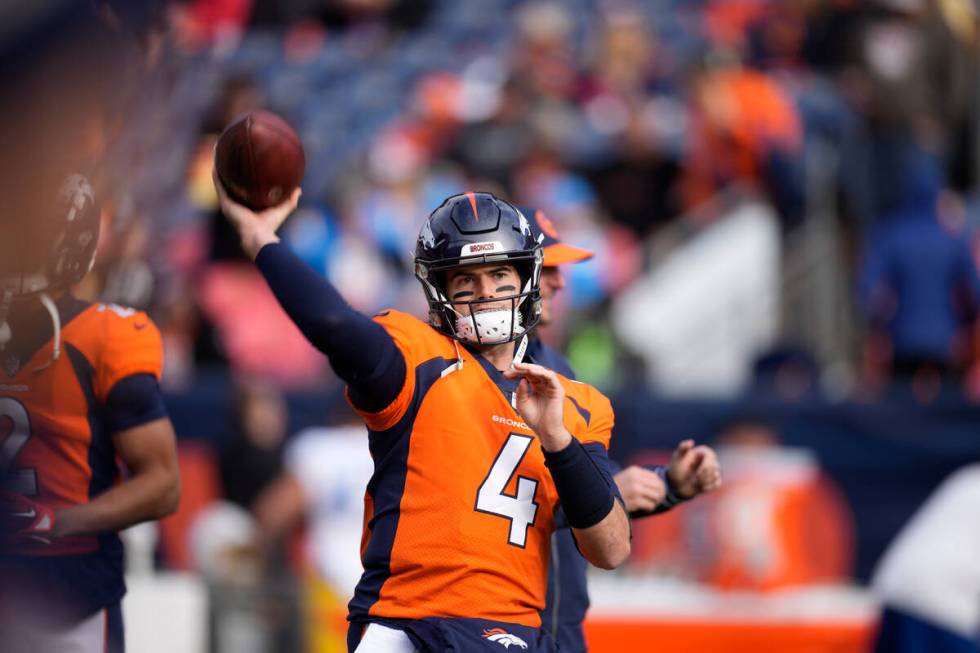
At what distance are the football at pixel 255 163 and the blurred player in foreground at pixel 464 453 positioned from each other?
4 centimetres

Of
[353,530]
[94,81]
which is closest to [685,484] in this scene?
[94,81]

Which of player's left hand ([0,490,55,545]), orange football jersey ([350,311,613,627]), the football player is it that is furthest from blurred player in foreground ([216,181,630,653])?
player's left hand ([0,490,55,545])

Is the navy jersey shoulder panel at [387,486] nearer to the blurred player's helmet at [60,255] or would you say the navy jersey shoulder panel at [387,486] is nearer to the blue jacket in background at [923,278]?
the blurred player's helmet at [60,255]

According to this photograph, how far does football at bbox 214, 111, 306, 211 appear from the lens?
3.39 m

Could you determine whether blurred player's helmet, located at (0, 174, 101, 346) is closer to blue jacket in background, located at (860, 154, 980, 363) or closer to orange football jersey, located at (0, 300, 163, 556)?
orange football jersey, located at (0, 300, 163, 556)

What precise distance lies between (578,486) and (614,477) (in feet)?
2.44

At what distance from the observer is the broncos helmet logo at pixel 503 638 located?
3479 mm

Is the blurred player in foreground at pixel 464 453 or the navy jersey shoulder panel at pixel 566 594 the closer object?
the blurred player in foreground at pixel 464 453

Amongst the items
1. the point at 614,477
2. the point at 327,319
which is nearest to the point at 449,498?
the point at 327,319

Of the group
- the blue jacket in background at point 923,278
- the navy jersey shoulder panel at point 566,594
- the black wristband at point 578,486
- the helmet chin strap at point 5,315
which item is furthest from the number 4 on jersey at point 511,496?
the blue jacket in background at point 923,278

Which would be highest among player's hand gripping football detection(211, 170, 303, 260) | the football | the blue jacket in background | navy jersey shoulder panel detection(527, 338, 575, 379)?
the blue jacket in background

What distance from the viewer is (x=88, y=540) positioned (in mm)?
4055

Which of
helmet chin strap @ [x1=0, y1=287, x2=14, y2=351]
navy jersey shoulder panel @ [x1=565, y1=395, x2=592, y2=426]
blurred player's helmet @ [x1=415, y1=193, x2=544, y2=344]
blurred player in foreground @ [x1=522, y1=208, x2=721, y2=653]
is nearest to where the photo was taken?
blurred player's helmet @ [x1=415, y1=193, x2=544, y2=344]

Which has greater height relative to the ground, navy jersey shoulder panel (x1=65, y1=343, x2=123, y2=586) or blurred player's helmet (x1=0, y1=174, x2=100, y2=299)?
blurred player's helmet (x1=0, y1=174, x2=100, y2=299)
